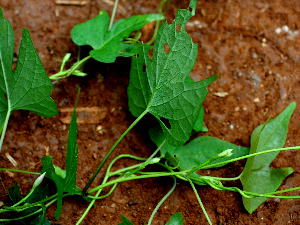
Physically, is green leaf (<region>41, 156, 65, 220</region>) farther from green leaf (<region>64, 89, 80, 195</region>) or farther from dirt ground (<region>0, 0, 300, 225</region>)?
dirt ground (<region>0, 0, 300, 225</region>)

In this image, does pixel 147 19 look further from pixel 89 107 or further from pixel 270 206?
pixel 270 206

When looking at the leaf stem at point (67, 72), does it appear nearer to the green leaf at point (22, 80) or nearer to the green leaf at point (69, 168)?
the green leaf at point (22, 80)

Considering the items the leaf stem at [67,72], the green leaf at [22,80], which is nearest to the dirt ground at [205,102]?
the leaf stem at [67,72]

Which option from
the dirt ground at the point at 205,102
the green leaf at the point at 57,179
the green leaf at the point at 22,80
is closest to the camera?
the green leaf at the point at 57,179

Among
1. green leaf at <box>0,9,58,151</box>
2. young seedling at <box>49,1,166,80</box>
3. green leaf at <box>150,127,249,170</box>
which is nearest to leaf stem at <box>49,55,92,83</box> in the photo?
young seedling at <box>49,1,166,80</box>

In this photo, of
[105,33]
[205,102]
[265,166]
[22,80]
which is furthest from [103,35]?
[265,166]
